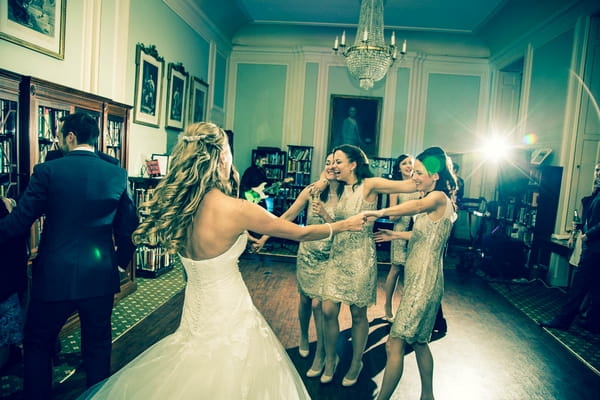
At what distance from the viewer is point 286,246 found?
753 cm

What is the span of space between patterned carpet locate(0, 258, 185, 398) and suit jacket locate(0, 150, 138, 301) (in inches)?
41.7

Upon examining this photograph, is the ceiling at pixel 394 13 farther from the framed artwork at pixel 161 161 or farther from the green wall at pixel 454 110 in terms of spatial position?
the framed artwork at pixel 161 161

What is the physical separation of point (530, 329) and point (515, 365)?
982 millimetres

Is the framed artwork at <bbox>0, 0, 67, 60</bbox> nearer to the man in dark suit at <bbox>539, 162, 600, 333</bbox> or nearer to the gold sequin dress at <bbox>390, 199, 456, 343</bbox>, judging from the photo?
the gold sequin dress at <bbox>390, 199, 456, 343</bbox>

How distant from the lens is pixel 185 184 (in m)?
1.57

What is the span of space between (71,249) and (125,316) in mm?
1992

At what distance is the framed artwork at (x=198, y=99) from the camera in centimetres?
699

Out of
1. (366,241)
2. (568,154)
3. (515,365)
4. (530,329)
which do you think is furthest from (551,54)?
(366,241)

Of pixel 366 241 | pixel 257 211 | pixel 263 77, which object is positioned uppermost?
pixel 263 77

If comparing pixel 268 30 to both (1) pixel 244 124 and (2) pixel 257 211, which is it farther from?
(2) pixel 257 211

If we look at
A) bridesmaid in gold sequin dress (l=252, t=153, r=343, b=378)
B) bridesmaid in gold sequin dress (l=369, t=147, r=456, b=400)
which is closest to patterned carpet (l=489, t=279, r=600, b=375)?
bridesmaid in gold sequin dress (l=369, t=147, r=456, b=400)

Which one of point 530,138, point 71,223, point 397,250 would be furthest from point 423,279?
point 530,138

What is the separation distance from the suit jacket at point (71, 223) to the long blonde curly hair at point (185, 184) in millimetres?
632

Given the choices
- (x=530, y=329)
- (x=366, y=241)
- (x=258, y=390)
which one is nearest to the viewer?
(x=258, y=390)
